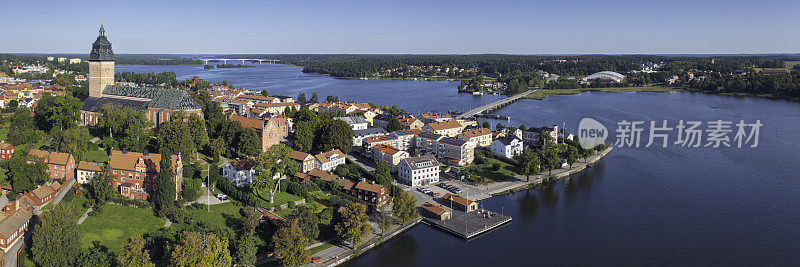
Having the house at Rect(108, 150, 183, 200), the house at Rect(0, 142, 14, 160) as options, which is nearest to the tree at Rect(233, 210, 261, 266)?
the house at Rect(108, 150, 183, 200)

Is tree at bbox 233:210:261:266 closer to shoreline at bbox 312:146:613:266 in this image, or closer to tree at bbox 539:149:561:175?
shoreline at bbox 312:146:613:266

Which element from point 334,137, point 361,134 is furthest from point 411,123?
point 334,137

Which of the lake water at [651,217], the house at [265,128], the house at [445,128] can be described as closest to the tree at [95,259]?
the lake water at [651,217]

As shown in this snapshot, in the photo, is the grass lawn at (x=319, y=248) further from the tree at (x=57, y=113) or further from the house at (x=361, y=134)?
the tree at (x=57, y=113)

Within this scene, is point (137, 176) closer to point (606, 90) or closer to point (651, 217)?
point (651, 217)

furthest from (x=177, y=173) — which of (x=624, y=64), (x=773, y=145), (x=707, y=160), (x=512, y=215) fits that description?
(x=624, y=64)
